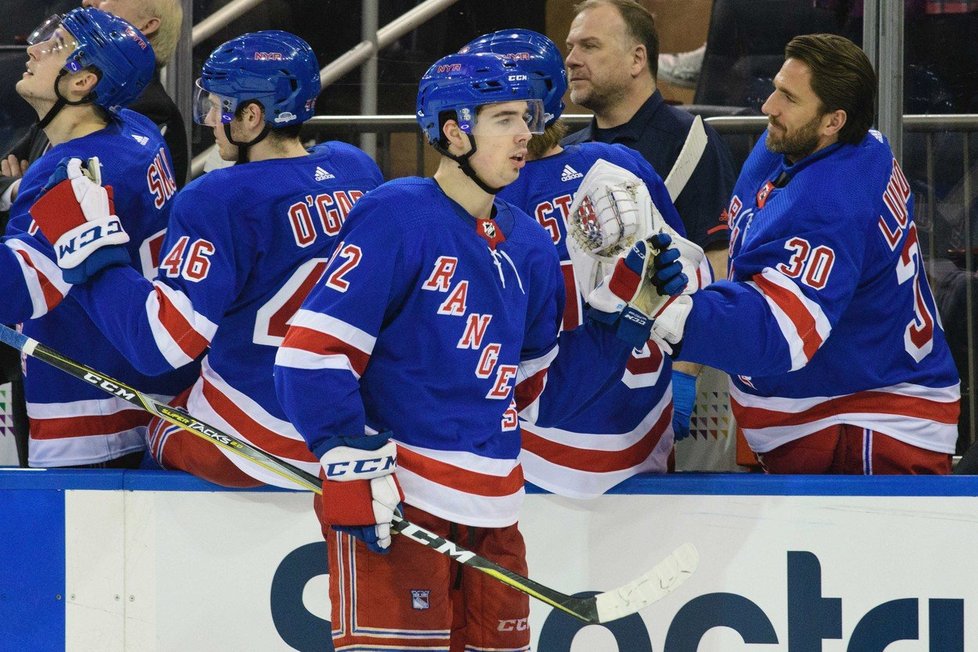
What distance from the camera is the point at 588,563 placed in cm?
266

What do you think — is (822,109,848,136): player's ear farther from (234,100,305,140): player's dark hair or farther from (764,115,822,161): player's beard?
(234,100,305,140): player's dark hair

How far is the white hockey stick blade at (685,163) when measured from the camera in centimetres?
309

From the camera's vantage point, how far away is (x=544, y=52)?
2.79 metres

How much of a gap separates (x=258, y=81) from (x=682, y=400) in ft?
3.58

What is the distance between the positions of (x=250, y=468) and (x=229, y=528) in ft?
0.52

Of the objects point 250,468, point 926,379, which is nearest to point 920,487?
point 926,379

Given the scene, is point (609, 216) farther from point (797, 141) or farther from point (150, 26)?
point (150, 26)

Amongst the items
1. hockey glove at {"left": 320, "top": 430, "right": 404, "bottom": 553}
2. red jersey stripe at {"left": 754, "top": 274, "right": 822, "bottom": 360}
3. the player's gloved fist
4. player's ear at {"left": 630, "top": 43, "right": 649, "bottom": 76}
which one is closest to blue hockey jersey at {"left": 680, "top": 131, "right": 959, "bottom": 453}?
red jersey stripe at {"left": 754, "top": 274, "right": 822, "bottom": 360}

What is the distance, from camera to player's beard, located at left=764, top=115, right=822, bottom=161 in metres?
2.66

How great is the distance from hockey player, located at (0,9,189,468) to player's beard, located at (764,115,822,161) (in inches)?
48.7

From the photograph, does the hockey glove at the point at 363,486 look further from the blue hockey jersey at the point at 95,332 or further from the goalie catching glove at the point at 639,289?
the blue hockey jersey at the point at 95,332

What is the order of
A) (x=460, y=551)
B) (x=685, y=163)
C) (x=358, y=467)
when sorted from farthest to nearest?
(x=685, y=163)
(x=460, y=551)
(x=358, y=467)

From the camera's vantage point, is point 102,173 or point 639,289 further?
point 102,173

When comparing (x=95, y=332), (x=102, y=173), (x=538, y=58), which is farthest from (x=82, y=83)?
(x=538, y=58)
